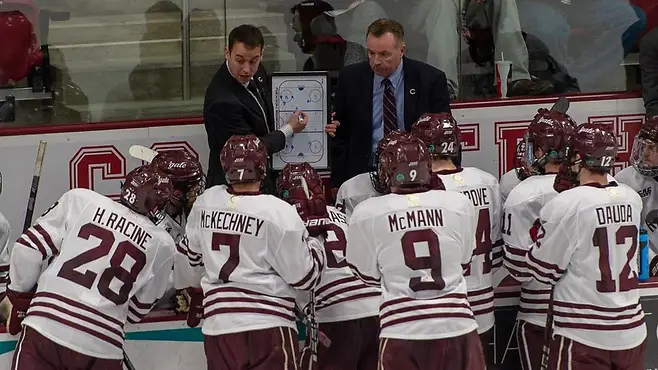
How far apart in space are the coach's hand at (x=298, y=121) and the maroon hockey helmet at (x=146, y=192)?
3.73 ft

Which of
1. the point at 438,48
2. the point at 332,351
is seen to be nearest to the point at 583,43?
the point at 438,48

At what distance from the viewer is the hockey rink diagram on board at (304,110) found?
18.6 ft

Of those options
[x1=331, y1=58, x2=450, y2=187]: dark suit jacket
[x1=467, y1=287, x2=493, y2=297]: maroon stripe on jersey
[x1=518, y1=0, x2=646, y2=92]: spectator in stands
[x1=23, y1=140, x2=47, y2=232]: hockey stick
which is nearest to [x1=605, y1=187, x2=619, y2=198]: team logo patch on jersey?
[x1=467, y1=287, x2=493, y2=297]: maroon stripe on jersey

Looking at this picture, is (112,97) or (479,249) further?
(112,97)

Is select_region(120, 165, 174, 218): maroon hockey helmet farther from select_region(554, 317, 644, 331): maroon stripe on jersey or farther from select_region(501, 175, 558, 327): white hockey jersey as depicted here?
select_region(554, 317, 644, 331): maroon stripe on jersey

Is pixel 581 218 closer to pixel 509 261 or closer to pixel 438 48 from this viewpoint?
pixel 509 261

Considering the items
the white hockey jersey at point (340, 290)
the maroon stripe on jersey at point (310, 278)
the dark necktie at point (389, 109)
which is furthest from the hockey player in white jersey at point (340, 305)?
the dark necktie at point (389, 109)

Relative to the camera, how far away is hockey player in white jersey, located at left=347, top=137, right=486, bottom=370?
4211mm

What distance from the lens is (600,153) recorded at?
452 centimetres

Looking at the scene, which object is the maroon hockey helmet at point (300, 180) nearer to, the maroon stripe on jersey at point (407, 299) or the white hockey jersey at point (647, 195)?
the maroon stripe on jersey at point (407, 299)

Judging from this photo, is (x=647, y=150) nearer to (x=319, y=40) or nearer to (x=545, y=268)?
(x=545, y=268)

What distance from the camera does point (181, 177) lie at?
5.06 metres

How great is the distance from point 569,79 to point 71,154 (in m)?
2.38

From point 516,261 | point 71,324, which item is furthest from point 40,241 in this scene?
point 516,261
